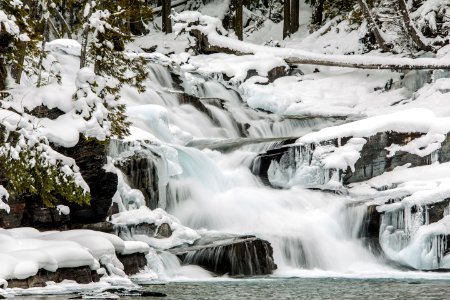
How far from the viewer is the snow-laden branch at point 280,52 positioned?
71.9 feet

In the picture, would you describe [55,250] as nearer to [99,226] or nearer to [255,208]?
[99,226]

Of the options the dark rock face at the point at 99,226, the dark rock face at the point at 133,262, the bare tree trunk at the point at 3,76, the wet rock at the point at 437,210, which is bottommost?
the dark rock face at the point at 133,262

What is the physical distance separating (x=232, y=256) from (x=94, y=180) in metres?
2.63

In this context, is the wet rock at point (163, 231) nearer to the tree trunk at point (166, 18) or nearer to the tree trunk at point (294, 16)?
the tree trunk at point (294, 16)

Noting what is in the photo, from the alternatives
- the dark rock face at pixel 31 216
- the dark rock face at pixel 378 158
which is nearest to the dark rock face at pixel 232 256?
the dark rock face at pixel 31 216

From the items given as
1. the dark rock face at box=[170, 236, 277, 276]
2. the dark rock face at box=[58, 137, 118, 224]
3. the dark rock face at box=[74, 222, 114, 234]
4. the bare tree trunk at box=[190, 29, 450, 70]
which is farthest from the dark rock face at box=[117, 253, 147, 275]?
the bare tree trunk at box=[190, 29, 450, 70]

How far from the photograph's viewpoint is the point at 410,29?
22703 mm

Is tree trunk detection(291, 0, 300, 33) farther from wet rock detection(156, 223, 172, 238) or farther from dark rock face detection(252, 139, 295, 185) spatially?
wet rock detection(156, 223, 172, 238)

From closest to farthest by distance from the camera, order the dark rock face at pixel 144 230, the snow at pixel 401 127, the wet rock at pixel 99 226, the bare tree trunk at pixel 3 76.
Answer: the bare tree trunk at pixel 3 76, the wet rock at pixel 99 226, the dark rock face at pixel 144 230, the snow at pixel 401 127

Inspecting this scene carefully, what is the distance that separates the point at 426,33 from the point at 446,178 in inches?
396

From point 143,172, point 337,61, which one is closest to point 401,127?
point 143,172

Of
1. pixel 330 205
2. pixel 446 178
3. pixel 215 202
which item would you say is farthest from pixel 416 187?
pixel 215 202

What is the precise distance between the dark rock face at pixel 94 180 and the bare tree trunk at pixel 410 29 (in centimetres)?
1293

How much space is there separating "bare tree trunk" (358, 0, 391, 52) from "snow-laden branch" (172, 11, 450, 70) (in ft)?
3.35
